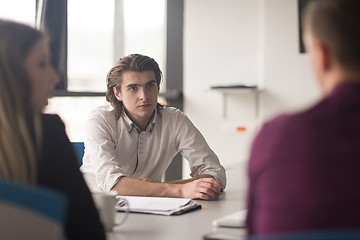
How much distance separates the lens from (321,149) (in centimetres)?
84

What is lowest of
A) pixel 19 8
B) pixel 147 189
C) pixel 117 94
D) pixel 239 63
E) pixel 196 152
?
pixel 147 189

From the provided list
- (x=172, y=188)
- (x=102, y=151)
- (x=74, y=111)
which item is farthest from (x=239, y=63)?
(x=172, y=188)

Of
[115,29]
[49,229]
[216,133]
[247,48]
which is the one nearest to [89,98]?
[115,29]

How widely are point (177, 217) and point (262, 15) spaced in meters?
3.36

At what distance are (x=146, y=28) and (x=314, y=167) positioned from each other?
4.45m

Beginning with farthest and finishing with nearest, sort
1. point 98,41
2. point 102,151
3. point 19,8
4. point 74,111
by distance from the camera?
point 98,41, point 74,111, point 19,8, point 102,151

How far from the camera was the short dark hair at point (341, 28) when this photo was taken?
2.87 ft

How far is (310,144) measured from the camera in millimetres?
845

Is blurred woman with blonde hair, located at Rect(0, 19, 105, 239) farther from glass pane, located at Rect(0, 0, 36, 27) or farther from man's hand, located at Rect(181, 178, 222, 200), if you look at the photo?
glass pane, located at Rect(0, 0, 36, 27)

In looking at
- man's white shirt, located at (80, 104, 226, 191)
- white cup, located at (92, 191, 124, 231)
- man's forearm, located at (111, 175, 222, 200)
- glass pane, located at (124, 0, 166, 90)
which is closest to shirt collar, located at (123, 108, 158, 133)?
man's white shirt, located at (80, 104, 226, 191)

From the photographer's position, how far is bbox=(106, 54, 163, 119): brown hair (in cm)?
293

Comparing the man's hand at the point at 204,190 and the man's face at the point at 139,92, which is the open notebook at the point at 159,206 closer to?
the man's hand at the point at 204,190

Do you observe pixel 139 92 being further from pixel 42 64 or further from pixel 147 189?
pixel 42 64

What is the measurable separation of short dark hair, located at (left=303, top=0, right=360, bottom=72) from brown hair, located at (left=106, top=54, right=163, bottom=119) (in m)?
2.07
